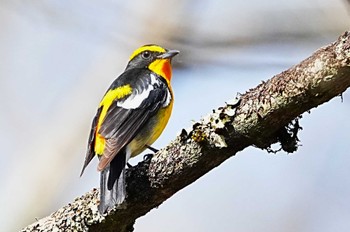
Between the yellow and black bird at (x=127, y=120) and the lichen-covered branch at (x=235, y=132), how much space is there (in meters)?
0.24

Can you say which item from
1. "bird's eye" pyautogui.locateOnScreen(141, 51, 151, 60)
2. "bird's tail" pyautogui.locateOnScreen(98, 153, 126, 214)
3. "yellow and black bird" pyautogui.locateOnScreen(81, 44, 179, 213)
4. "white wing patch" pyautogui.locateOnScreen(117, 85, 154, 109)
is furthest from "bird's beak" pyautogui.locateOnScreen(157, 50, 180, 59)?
"bird's tail" pyautogui.locateOnScreen(98, 153, 126, 214)

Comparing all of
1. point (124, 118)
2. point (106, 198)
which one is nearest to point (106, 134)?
point (124, 118)

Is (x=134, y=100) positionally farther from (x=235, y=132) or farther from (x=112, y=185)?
(x=235, y=132)

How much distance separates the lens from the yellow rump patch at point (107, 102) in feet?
13.8

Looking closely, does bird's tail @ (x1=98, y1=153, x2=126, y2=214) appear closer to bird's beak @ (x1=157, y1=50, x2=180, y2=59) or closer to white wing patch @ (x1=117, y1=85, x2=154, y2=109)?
white wing patch @ (x1=117, y1=85, x2=154, y2=109)

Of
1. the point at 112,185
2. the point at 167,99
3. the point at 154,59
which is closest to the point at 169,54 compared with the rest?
the point at 154,59

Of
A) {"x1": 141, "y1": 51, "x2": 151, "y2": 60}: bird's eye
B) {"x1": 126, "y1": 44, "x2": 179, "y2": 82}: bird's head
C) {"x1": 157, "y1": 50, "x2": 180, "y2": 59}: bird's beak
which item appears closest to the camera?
{"x1": 157, "y1": 50, "x2": 180, "y2": 59}: bird's beak

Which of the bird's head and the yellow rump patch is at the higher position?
the bird's head

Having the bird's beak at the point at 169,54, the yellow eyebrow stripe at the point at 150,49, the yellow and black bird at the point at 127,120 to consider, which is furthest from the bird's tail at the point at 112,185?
the yellow eyebrow stripe at the point at 150,49

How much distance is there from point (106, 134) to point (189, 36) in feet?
5.33

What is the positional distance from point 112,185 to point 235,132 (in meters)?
0.79

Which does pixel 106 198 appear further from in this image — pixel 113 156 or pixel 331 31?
pixel 331 31

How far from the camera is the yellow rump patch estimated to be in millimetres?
4200

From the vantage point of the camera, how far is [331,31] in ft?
14.7
